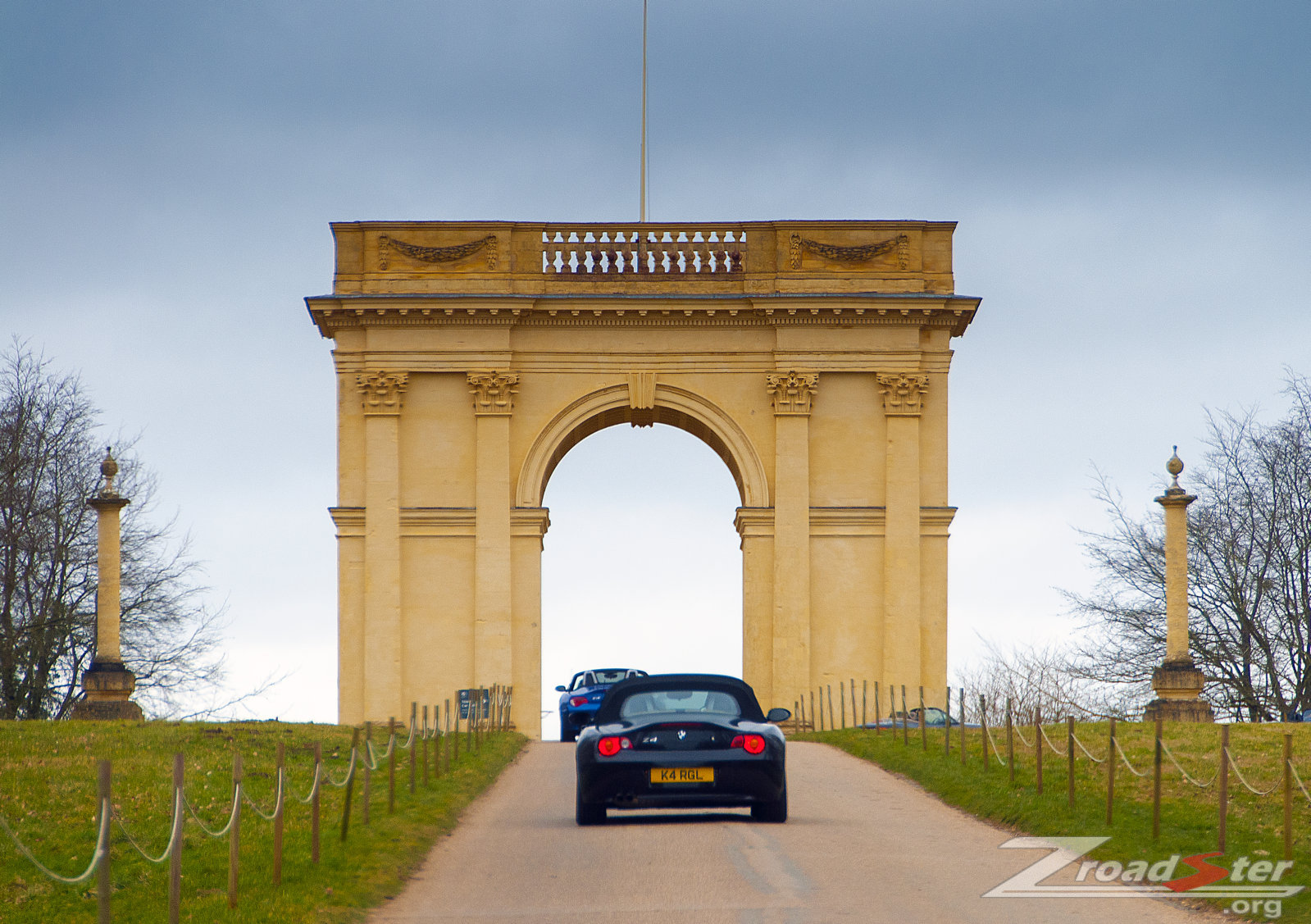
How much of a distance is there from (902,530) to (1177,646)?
819 centimetres

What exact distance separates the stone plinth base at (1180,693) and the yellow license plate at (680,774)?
18139 millimetres

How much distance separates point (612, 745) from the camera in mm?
16734

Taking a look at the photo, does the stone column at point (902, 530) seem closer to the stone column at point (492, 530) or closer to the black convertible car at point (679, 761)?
the stone column at point (492, 530)

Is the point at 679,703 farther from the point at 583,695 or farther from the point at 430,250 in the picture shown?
the point at 430,250

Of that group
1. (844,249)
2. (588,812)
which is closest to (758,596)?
(844,249)

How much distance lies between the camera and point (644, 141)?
4484 cm

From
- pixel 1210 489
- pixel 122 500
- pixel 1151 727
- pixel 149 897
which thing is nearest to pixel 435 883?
pixel 149 897

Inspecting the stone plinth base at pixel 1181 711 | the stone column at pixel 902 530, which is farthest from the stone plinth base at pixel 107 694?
the stone plinth base at pixel 1181 711

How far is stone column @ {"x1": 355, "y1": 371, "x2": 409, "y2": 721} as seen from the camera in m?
39.7

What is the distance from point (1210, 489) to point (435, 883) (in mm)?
33308

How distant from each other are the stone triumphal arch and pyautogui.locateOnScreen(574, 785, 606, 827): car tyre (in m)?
22.3

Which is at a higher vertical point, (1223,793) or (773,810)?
(1223,793)

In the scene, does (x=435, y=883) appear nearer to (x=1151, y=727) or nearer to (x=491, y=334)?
(x=1151, y=727)

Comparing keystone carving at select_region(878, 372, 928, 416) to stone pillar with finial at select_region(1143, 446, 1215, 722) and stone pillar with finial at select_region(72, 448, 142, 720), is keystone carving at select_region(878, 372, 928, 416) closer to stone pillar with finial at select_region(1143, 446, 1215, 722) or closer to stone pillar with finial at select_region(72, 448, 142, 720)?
stone pillar with finial at select_region(1143, 446, 1215, 722)
